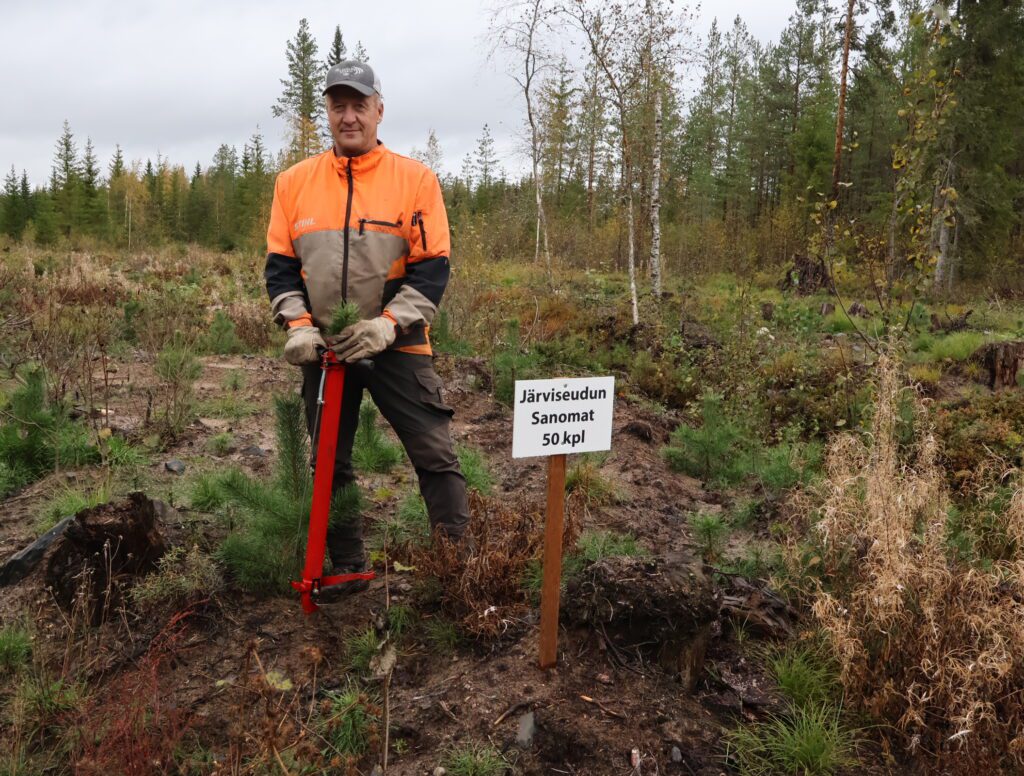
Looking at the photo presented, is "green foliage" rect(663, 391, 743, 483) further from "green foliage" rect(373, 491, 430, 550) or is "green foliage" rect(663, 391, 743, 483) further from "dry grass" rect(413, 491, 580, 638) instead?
"dry grass" rect(413, 491, 580, 638)

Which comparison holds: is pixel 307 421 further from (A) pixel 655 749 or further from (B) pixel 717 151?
(B) pixel 717 151

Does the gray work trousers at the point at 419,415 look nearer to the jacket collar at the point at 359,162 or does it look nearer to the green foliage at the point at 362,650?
the green foliage at the point at 362,650

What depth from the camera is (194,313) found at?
981cm

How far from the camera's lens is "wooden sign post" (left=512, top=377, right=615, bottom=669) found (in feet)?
8.42

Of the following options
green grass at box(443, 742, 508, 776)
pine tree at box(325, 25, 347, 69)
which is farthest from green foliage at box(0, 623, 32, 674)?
pine tree at box(325, 25, 347, 69)

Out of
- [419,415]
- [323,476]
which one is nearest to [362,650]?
[323,476]

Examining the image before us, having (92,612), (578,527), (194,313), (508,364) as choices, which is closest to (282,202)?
(92,612)

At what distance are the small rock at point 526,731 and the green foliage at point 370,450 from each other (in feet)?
9.40

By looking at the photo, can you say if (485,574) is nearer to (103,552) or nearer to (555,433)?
(555,433)

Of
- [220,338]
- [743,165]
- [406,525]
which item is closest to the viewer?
[406,525]

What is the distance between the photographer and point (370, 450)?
519cm

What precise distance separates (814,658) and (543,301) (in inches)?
364

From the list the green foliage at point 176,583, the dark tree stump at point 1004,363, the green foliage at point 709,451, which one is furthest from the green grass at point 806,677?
the dark tree stump at point 1004,363

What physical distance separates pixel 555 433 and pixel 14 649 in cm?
232
